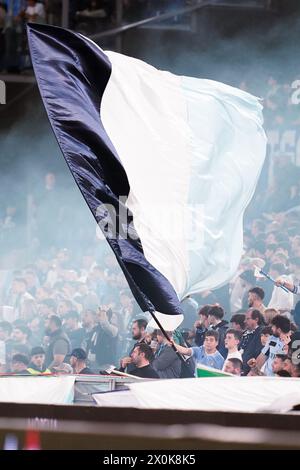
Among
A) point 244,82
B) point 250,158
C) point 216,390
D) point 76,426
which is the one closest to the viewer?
point 76,426

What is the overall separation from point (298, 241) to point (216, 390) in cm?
433

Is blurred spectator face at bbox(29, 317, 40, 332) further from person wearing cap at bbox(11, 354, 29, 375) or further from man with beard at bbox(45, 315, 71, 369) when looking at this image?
person wearing cap at bbox(11, 354, 29, 375)

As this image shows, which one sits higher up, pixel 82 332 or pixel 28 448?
pixel 28 448

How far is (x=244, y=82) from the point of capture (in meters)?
11.0

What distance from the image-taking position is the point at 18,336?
31.9ft

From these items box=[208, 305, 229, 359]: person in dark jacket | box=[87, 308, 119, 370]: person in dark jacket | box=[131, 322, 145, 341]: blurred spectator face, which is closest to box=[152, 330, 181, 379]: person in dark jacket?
box=[208, 305, 229, 359]: person in dark jacket

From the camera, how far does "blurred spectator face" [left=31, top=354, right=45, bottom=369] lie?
8406 millimetres

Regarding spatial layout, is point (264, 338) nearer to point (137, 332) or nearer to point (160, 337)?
point (160, 337)

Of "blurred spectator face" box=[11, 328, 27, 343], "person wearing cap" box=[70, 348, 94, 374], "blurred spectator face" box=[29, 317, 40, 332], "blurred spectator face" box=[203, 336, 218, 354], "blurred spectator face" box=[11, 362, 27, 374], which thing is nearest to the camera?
"blurred spectator face" box=[203, 336, 218, 354]

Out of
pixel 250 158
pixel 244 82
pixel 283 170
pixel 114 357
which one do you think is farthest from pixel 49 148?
pixel 250 158

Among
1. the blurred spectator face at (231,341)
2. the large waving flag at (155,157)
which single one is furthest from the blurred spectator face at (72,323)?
the large waving flag at (155,157)

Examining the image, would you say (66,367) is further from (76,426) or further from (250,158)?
(76,426)

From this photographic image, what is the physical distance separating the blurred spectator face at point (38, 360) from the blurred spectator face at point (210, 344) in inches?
65.8

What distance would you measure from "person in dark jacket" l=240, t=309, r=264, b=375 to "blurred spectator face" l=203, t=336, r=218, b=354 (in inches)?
7.2
